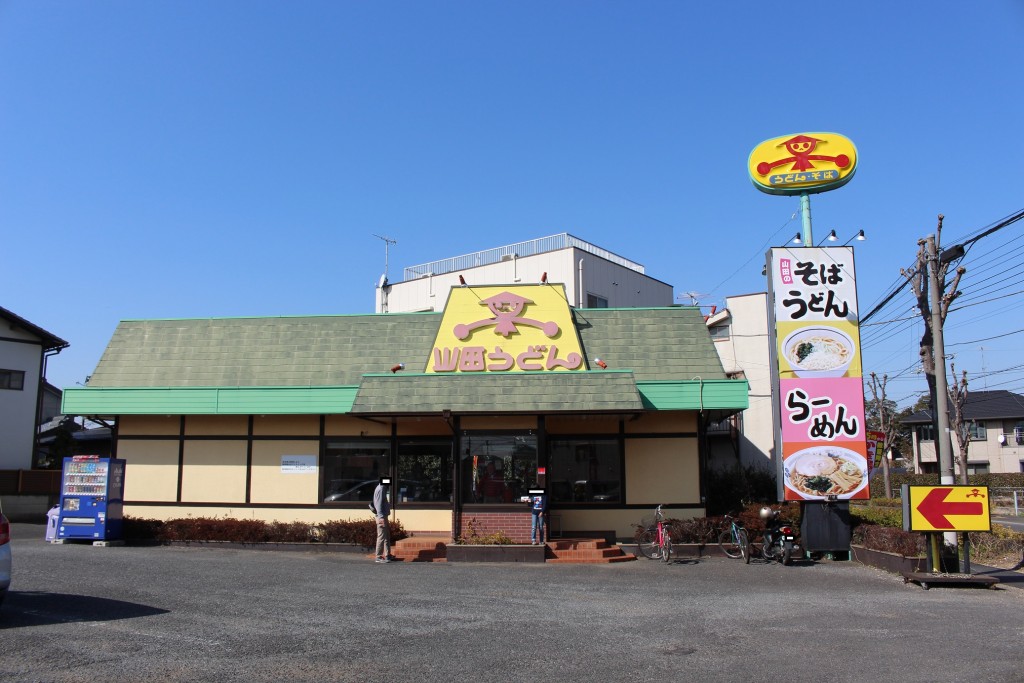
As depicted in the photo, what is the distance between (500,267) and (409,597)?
91.6 feet

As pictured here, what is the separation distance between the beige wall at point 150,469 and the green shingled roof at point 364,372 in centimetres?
120

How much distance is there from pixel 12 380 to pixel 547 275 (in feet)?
70.3

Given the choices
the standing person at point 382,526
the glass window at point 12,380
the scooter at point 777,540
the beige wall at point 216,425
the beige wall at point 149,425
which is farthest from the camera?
the glass window at point 12,380

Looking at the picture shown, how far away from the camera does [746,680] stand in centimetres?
757

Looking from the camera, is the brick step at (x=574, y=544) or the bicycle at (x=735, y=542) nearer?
the bicycle at (x=735, y=542)

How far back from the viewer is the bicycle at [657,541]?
56.4ft

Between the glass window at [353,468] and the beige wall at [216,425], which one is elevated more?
the beige wall at [216,425]

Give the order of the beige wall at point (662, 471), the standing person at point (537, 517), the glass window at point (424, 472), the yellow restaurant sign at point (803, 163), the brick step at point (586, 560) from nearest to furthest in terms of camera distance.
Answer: the brick step at point (586, 560) → the standing person at point (537, 517) → the yellow restaurant sign at point (803, 163) → the beige wall at point (662, 471) → the glass window at point (424, 472)

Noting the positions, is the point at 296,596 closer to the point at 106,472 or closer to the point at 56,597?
the point at 56,597

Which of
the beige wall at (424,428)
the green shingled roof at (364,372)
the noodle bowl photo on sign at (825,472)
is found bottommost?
the noodle bowl photo on sign at (825,472)

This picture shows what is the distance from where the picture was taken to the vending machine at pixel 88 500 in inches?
744

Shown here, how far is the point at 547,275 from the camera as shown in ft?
119

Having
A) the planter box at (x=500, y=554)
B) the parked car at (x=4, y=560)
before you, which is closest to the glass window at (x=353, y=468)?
the planter box at (x=500, y=554)

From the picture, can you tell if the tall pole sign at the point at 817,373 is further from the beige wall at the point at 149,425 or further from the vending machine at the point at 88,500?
the vending machine at the point at 88,500
